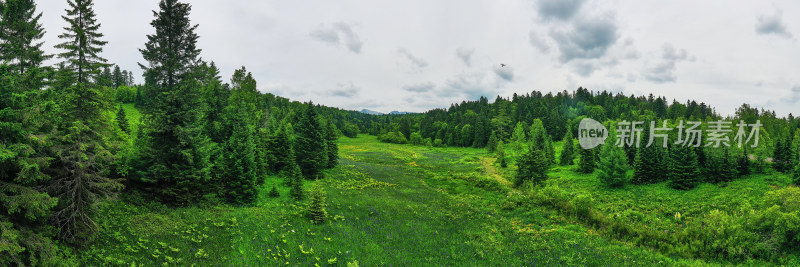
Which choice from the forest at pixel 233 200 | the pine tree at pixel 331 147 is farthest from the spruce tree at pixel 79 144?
the pine tree at pixel 331 147

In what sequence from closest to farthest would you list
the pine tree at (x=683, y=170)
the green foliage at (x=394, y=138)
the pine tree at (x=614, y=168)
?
the pine tree at (x=683, y=170)
the pine tree at (x=614, y=168)
the green foliage at (x=394, y=138)

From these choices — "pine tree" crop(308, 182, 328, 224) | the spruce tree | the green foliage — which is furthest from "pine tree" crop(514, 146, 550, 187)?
the green foliage

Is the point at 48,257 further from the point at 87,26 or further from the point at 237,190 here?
the point at 237,190

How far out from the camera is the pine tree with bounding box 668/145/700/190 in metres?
41.1

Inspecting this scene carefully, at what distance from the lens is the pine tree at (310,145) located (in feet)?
132

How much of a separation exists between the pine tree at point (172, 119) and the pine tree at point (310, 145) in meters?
16.6

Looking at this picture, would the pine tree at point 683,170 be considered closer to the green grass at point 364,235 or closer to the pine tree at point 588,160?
the green grass at point 364,235

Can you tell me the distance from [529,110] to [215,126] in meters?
134

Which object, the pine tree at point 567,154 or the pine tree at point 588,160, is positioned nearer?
the pine tree at point 588,160

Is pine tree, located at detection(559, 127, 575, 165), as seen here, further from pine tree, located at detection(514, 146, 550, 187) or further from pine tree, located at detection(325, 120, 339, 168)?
pine tree, located at detection(325, 120, 339, 168)

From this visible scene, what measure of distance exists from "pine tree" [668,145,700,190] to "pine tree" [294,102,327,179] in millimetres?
46601

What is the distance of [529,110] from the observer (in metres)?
140

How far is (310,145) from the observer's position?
41.5 meters

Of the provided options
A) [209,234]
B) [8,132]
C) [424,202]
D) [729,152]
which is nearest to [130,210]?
[209,234]
